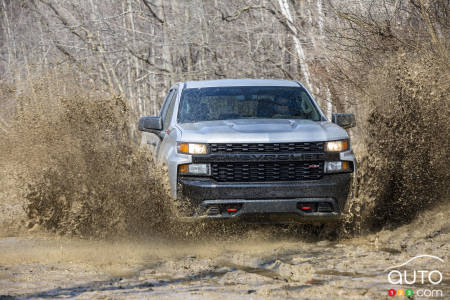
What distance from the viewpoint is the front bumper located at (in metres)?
6.55

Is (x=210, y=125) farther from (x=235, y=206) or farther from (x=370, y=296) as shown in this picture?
(x=370, y=296)

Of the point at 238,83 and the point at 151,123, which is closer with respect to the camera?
the point at 151,123

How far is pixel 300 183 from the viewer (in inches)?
263

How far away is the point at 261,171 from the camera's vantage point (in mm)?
6660

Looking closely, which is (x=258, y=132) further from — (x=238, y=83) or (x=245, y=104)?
(x=238, y=83)

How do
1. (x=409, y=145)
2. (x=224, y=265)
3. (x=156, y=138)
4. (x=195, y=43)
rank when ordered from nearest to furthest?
1. (x=224, y=265)
2. (x=156, y=138)
3. (x=409, y=145)
4. (x=195, y=43)

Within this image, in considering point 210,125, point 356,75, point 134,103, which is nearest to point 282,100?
point 210,125

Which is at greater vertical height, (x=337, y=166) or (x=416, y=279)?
(x=337, y=166)

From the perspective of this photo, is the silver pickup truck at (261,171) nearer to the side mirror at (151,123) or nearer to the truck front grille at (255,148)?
the truck front grille at (255,148)

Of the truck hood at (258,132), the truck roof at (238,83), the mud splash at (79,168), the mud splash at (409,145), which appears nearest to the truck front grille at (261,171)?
the truck hood at (258,132)

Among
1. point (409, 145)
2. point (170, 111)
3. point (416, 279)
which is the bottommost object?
point (416, 279)

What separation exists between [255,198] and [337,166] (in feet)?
2.90

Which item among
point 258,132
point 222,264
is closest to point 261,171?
point 258,132

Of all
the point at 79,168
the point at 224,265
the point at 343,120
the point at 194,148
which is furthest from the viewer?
the point at 79,168
